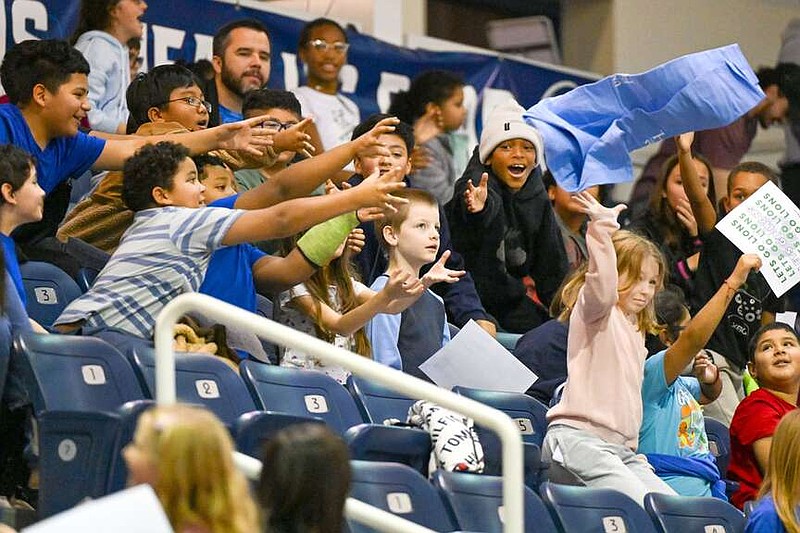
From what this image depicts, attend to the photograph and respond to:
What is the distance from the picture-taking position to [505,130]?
6.77 meters

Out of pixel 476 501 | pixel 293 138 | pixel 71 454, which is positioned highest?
pixel 293 138

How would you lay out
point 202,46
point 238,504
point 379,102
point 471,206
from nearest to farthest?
1. point 238,504
2. point 471,206
3. point 202,46
4. point 379,102

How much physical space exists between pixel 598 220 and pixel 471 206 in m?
1.64

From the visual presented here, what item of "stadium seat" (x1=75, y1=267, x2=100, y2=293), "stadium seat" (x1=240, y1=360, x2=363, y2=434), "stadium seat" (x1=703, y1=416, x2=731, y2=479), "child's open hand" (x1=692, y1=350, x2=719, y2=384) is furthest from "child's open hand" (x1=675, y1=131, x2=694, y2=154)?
"stadium seat" (x1=75, y1=267, x2=100, y2=293)

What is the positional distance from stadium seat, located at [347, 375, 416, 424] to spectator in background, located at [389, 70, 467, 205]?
255cm

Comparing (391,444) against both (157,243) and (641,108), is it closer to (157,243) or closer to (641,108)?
(157,243)

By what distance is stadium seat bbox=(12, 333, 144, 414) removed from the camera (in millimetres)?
4176

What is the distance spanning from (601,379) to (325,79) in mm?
2952

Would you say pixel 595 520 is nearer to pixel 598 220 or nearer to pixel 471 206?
pixel 598 220

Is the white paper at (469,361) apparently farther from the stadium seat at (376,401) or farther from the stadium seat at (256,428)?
the stadium seat at (256,428)

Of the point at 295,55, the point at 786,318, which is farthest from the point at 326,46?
the point at 786,318

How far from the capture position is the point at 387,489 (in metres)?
4.21

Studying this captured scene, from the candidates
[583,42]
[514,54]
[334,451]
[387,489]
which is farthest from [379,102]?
[334,451]

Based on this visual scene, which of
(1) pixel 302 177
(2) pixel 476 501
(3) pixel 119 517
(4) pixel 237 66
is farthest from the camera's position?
(4) pixel 237 66
